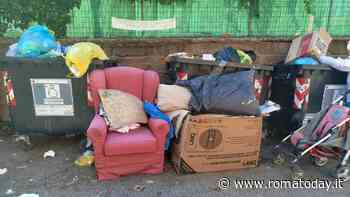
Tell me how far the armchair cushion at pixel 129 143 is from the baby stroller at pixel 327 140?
4.97 ft

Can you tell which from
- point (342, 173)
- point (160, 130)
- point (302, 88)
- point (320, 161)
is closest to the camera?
point (160, 130)

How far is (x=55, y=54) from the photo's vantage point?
3.22 m

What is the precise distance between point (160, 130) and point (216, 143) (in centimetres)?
61

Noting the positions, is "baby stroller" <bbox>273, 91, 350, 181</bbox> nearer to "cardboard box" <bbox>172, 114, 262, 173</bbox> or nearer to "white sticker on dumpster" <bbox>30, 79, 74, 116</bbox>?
"cardboard box" <bbox>172, 114, 262, 173</bbox>

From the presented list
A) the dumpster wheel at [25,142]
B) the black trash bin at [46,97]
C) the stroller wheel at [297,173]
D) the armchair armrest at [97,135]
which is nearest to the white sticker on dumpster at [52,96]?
the black trash bin at [46,97]

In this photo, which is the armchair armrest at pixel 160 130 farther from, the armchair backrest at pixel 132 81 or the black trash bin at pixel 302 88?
the black trash bin at pixel 302 88

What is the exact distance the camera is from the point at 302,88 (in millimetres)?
3342

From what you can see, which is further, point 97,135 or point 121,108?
point 121,108

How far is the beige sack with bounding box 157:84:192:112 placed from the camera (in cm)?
297

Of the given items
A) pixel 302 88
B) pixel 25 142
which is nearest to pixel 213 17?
pixel 302 88

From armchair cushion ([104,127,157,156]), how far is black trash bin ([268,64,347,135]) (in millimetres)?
1862

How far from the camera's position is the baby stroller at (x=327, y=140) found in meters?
2.80

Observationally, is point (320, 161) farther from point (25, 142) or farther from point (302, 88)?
point (25, 142)

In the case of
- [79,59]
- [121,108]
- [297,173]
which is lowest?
[297,173]
